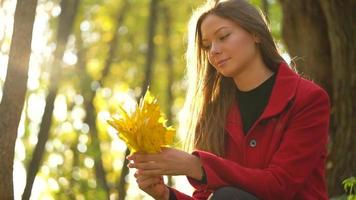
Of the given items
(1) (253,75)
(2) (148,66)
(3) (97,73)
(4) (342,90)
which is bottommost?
(4) (342,90)

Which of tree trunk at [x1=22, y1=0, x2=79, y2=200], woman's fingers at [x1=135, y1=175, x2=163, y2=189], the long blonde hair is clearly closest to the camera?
woman's fingers at [x1=135, y1=175, x2=163, y2=189]

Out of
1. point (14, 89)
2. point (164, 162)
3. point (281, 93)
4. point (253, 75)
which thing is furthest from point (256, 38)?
point (14, 89)

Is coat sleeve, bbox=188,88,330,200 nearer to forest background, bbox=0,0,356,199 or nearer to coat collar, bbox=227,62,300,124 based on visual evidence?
coat collar, bbox=227,62,300,124

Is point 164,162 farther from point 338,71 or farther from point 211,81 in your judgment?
point 338,71

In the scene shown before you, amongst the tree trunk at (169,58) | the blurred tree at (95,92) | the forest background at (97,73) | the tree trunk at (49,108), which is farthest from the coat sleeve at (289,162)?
the tree trunk at (169,58)

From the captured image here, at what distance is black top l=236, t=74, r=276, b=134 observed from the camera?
4008 millimetres

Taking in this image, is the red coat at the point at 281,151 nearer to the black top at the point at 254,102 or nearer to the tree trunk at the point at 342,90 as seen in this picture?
the black top at the point at 254,102

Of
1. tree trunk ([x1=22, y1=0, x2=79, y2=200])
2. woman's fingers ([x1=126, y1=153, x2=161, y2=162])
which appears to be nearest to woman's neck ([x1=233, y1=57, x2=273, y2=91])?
woman's fingers ([x1=126, y1=153, x2=161, y2=162])

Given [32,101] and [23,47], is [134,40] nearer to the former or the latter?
→ [32,101]

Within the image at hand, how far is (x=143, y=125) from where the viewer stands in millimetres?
3449

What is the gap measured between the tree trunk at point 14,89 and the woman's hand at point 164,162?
22.5 inches

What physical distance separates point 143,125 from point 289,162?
2.43 ft

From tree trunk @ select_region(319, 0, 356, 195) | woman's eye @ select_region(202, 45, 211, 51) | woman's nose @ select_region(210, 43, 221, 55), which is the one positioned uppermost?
woman's eye @ select_region(202, 45, 211, 51)

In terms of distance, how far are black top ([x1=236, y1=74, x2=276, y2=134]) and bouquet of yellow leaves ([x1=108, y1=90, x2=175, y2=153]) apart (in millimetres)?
640
